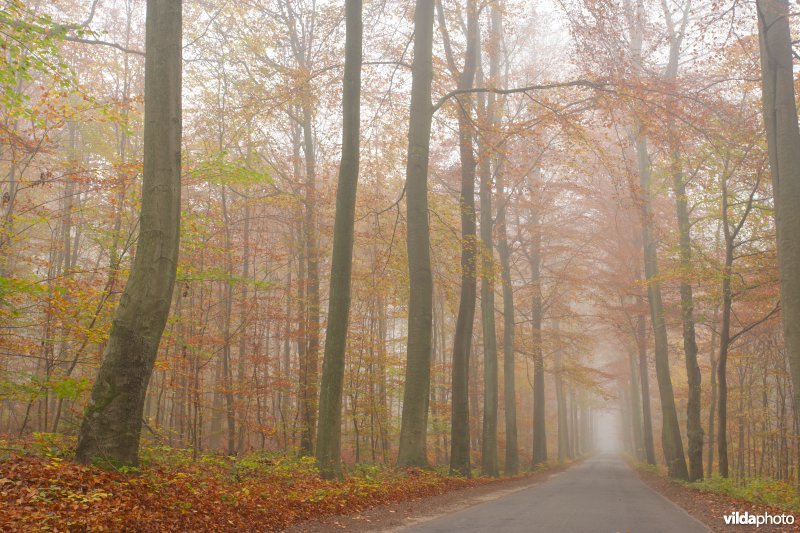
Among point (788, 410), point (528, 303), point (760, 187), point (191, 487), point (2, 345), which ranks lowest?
point (788, 410)

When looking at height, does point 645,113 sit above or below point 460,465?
above

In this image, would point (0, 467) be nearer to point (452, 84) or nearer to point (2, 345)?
point (2, 345)

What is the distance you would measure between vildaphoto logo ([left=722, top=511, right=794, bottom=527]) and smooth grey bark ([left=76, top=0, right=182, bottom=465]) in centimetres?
836

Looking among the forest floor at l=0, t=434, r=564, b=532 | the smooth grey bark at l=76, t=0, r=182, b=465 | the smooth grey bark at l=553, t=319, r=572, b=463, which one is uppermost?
the smooth grey bark at l=76, t=0, r=182, b=465

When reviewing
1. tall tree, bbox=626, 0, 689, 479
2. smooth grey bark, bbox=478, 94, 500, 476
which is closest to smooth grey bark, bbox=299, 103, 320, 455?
smooth grey bark, bbox=478, 94, 500, 476

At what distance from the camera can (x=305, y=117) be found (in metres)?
17.1

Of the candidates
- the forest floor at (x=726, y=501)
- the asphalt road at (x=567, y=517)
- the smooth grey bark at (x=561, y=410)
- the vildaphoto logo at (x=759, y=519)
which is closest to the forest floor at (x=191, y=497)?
the asphalt road at (x=567, y=517)

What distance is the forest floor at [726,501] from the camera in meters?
7.92

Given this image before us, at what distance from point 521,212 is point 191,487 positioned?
19142mm

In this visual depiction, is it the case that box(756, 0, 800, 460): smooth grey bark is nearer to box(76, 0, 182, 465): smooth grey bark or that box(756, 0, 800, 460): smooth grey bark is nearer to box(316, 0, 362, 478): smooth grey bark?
box(316, 0, 362, 478): smooth grey bark

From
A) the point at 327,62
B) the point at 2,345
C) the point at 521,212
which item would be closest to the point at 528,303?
the point at 521,212

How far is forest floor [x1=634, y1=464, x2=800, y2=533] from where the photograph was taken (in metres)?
7.92

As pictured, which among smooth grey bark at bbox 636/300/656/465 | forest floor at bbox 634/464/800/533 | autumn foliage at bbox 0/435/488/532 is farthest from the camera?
smooth grey bark at bbox 636/300/656/465

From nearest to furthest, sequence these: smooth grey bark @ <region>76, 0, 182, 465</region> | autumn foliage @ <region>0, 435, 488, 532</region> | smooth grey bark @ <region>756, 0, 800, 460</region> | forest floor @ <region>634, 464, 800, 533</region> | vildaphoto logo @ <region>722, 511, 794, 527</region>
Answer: autumn foliage @ <region>0, 435, 488, 532</region>
smooth grey bark @ <region>76, 0, 182, 465</region>
vildaphoto logo @ <region>722, 511, 794, 527</region>
forest floor @ <region>634, 464, 800, 533</region>
smooth grey bark @ <region>756, 0, 800, 460</region>
